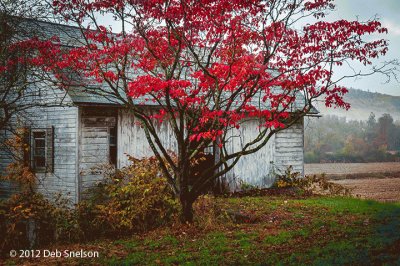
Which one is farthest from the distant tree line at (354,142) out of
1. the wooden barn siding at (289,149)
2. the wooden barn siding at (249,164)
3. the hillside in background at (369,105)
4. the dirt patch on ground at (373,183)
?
the hillside in background at (369,105)

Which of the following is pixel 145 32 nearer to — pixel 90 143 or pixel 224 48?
pixel 224 48

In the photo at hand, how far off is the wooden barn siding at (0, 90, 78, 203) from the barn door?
26cm

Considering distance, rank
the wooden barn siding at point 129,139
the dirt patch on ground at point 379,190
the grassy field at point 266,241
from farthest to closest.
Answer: the dirt patch on ground at point 379,190
the wooden barn siding at point 129,139
the grassy field at point 266,241

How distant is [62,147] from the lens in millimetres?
Answer: 13102

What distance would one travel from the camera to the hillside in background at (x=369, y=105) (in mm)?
95562

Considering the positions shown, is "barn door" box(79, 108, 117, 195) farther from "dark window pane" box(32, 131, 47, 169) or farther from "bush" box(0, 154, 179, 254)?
"bush" box(0, 154, 179, 254)

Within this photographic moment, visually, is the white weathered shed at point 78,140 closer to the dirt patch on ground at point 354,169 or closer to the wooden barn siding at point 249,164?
the wooden barn siding at point 249,164

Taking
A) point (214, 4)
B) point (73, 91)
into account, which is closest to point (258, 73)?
point (214, 4)

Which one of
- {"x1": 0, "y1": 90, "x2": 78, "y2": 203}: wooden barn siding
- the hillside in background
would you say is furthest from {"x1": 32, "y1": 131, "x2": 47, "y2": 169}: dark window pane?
the hillside in background

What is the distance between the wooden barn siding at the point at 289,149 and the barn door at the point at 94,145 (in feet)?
28.5

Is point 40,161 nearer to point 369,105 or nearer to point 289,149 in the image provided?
point 289,149

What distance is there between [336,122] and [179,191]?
191 ft

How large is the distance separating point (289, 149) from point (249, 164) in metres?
2.71

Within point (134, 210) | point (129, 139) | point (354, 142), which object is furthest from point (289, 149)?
point (354, 142)
